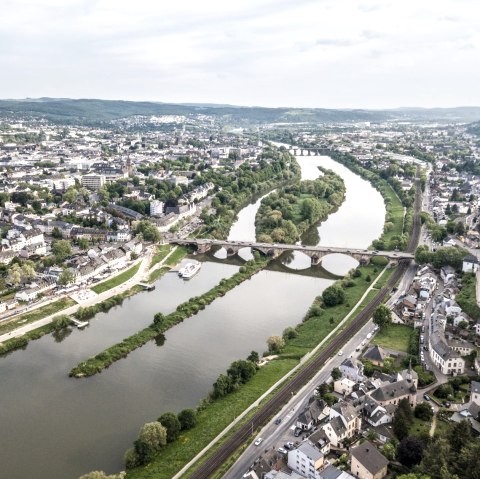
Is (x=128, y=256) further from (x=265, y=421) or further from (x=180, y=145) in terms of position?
(x=180, y=145)

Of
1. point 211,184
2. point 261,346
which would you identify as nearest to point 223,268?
point 261,346

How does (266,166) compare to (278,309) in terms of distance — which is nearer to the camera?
(278,309)

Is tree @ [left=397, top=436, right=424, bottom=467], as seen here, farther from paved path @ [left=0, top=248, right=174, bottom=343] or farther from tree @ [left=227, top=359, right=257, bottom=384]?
paved path @ [left=0, top=248, right=174, bottom=343]

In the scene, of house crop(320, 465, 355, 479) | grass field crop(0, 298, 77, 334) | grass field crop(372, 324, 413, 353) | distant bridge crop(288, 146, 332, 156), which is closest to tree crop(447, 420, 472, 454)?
house crop(320, 465, 355, 479)

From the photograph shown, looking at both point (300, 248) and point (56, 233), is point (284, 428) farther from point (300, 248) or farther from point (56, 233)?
point (56, 233)

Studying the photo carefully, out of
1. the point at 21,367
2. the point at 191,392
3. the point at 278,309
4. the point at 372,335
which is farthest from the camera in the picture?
the point at 278,309

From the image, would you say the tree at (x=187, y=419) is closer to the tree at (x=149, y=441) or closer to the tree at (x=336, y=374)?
the tree at (x=149, y=441)
